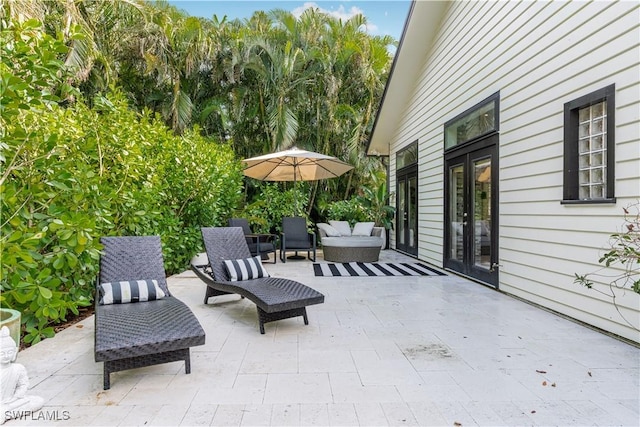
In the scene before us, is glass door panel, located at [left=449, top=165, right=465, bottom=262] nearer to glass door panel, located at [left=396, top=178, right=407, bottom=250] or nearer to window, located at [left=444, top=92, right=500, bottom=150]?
window, located at [left=444, top=92, right=500, bottom=150]

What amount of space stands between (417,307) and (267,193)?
7.01 metres

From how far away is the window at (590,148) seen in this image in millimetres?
3658

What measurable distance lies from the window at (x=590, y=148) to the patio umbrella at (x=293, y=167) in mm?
5038

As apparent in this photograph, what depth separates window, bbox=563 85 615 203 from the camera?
12.0 ft

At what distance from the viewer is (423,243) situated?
8.92 meters

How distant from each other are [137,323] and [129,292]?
2.45 ft

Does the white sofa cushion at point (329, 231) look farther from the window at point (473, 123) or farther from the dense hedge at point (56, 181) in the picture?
the dense hedge at point (56, 181)

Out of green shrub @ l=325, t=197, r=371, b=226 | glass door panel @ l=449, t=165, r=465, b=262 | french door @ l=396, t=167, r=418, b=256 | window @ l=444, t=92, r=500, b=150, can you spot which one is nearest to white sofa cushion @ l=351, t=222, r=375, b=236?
french door @ l=396, t=167, r=418, b=256

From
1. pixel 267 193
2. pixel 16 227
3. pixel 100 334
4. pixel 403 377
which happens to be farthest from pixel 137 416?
pixel 267 193

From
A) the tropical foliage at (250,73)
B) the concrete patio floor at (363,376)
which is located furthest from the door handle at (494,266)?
the tropical foliage at (250,73)

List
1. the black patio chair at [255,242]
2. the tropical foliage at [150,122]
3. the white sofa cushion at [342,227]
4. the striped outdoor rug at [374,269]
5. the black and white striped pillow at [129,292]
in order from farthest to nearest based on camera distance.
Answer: the white sofa cushion at [342,227] → the black patio chair at [255,242] → the striped outdoor rug at [374,269] → the black and white striped pillow at [129,292] → the tropical foliage at [150,122]

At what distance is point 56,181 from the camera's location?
3.03 metres

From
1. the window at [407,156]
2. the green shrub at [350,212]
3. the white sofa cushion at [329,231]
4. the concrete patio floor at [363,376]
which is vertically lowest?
the concrete patio floor at [363,376]

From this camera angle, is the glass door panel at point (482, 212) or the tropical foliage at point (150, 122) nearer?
the tropical foliage at point (150, 122)
